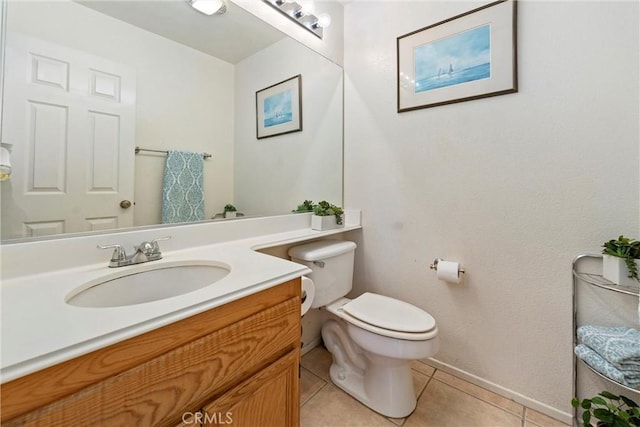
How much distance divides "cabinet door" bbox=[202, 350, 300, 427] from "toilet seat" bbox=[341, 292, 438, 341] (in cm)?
43

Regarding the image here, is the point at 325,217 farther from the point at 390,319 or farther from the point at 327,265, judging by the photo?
the point at 390,319

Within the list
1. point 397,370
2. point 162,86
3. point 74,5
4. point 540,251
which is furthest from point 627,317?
point 74,5

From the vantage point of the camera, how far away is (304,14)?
1.48 metres

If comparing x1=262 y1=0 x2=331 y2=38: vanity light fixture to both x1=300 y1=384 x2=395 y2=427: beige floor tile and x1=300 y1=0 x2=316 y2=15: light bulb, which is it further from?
x1=300 y1=384 x2=395 y2=427: beige floor tile

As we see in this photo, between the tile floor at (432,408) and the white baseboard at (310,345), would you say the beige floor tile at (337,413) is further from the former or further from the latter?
the white baseboard at (310,345)

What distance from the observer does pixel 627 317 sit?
1.02 metres

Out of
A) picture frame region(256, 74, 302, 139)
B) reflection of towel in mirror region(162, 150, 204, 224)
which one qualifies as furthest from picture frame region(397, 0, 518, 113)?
reflection of towel in mirror region(162, 150, 204, 224)

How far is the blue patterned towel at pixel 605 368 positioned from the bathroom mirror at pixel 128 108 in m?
1.45

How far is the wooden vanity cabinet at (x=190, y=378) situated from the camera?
442 millimetres

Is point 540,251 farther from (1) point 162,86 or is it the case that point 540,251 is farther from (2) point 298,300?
(1) point 162,86

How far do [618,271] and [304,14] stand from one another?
6.05 feet

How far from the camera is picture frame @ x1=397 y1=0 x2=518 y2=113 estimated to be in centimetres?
122

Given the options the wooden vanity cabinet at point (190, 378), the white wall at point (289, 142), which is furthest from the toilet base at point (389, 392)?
the white wall at point (289, 142)

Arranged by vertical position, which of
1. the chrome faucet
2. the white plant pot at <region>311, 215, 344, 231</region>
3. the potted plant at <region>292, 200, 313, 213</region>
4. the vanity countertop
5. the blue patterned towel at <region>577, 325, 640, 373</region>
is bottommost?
the blue patterned towel at <region>577, 325, 640, 373</region>
